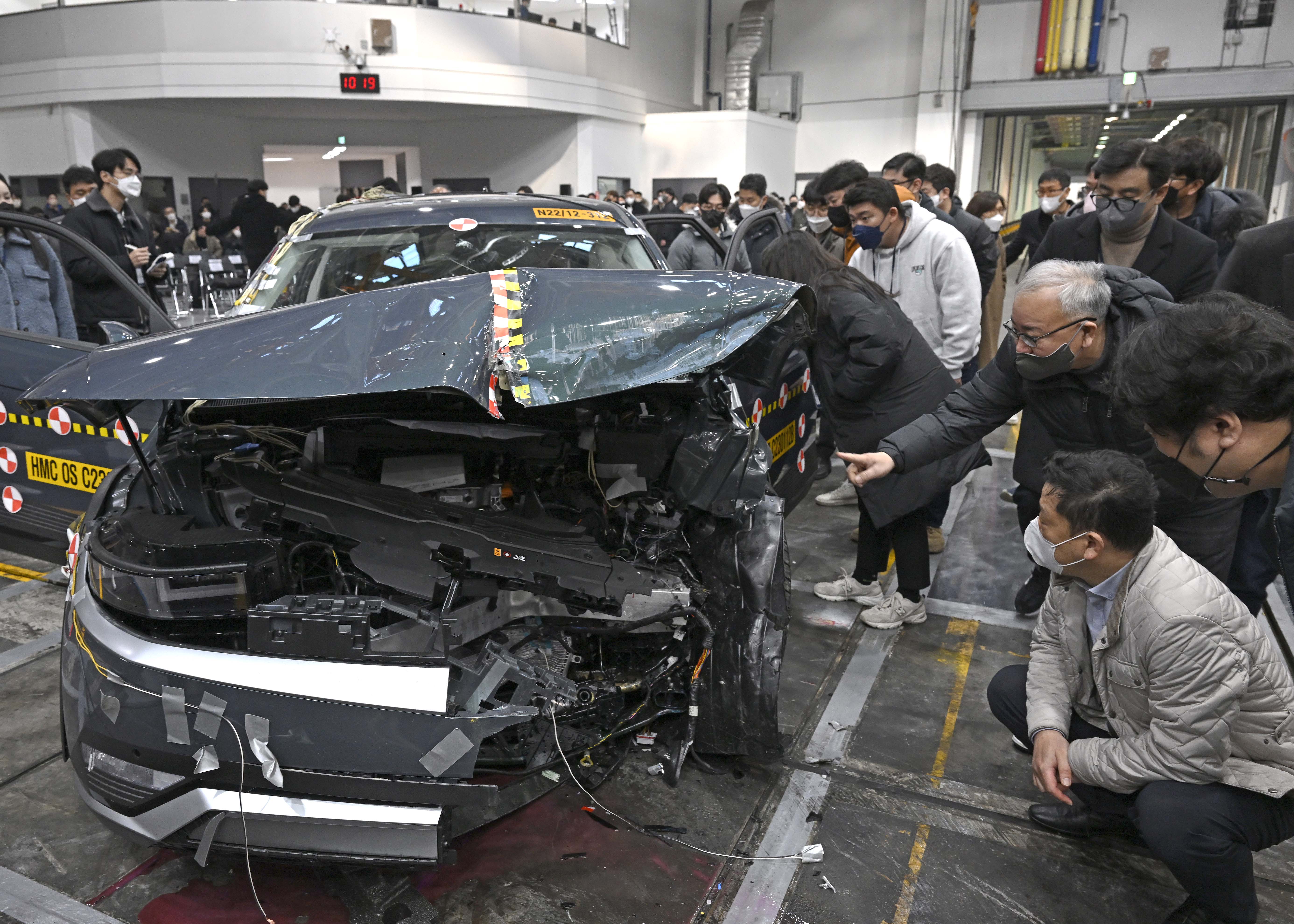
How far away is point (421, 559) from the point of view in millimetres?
2152

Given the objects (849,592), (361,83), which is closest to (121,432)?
(849,592)

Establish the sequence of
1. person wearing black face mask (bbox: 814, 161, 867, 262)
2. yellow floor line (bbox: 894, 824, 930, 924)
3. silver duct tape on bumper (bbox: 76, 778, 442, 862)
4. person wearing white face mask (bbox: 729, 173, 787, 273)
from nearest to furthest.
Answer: silver duct tape on bumper (bbox: 76, 778, 442, 862) < yellow floor line (bbox: 894, 824, 930, 924) < person wearing black face mask (bbox: 814, 161, 867, 262) < person wearing white face mask (bbox: 729, 173, 787, 273)

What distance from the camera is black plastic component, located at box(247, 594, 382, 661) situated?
1.89 metres

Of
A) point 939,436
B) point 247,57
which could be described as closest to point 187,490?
point 939,436

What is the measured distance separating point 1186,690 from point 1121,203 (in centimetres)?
209

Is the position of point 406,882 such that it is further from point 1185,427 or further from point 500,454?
point 1185,427

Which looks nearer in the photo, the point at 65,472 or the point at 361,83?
the point at 65,472

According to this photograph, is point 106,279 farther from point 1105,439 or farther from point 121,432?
point 1105,439

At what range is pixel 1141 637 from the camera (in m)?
1.96

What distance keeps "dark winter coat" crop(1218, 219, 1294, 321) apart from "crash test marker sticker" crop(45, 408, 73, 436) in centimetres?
426

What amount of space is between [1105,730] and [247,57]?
16.8 meters

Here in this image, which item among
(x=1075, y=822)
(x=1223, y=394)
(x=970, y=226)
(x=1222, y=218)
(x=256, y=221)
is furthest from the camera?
(x=256, y=221)

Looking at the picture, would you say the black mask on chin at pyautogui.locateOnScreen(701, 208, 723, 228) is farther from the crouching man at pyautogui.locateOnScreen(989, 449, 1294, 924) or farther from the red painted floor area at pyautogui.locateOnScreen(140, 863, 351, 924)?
the red painted floor area at pyautogui.locateOnScreen(140, 863, 351, 924)

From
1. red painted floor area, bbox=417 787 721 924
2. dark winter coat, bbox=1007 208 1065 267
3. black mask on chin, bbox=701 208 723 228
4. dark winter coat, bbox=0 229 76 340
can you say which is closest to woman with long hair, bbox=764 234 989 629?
red painted floor area, bbox=417 787 721 924
